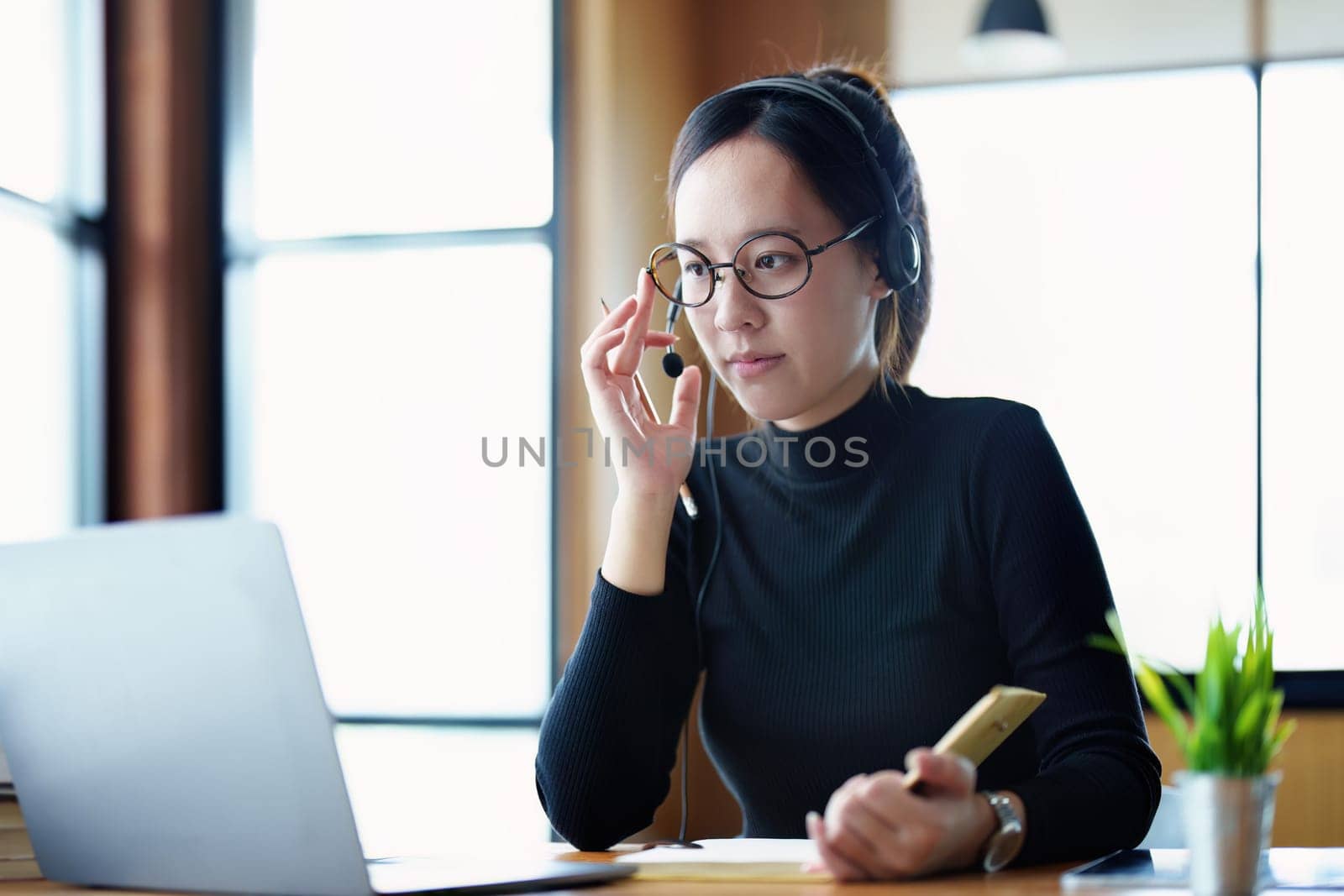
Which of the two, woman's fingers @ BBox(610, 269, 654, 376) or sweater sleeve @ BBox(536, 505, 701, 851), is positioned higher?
woman's fingers @ BBox(610, 269, 654, 376)

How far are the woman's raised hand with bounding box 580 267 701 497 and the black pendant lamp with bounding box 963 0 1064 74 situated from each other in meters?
1.67

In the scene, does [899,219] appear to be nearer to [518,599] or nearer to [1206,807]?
[1206,807]

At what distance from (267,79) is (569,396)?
3.89ft

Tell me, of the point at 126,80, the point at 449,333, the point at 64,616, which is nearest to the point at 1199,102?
the point at 449,333

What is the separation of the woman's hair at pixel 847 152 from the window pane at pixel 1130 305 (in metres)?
1.58

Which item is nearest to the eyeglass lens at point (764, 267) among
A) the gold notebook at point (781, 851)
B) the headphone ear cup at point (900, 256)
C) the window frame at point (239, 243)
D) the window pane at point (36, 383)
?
the headphone ear cup at point (900, 256)

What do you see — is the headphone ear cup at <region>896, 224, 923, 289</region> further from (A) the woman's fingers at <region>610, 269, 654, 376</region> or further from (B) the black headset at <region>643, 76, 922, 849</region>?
(A) the woman's fingers at <region>610, 269, 654, 376</region>

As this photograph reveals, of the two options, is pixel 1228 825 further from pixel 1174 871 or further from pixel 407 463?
pixel 407 463

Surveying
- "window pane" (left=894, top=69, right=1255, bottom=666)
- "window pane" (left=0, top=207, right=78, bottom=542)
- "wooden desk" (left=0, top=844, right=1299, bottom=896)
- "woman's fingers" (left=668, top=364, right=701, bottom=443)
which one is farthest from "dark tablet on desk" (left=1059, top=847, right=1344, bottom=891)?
"window pane" (left=0, top=207, right=78, bottom=542)

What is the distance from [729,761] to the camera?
1.36 meters

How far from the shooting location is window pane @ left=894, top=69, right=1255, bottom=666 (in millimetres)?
2932

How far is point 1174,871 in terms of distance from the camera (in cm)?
90

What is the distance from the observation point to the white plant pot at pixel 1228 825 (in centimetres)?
73

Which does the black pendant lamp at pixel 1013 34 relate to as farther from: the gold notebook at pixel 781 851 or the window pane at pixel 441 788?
the gold notebook at pixel 781 851
